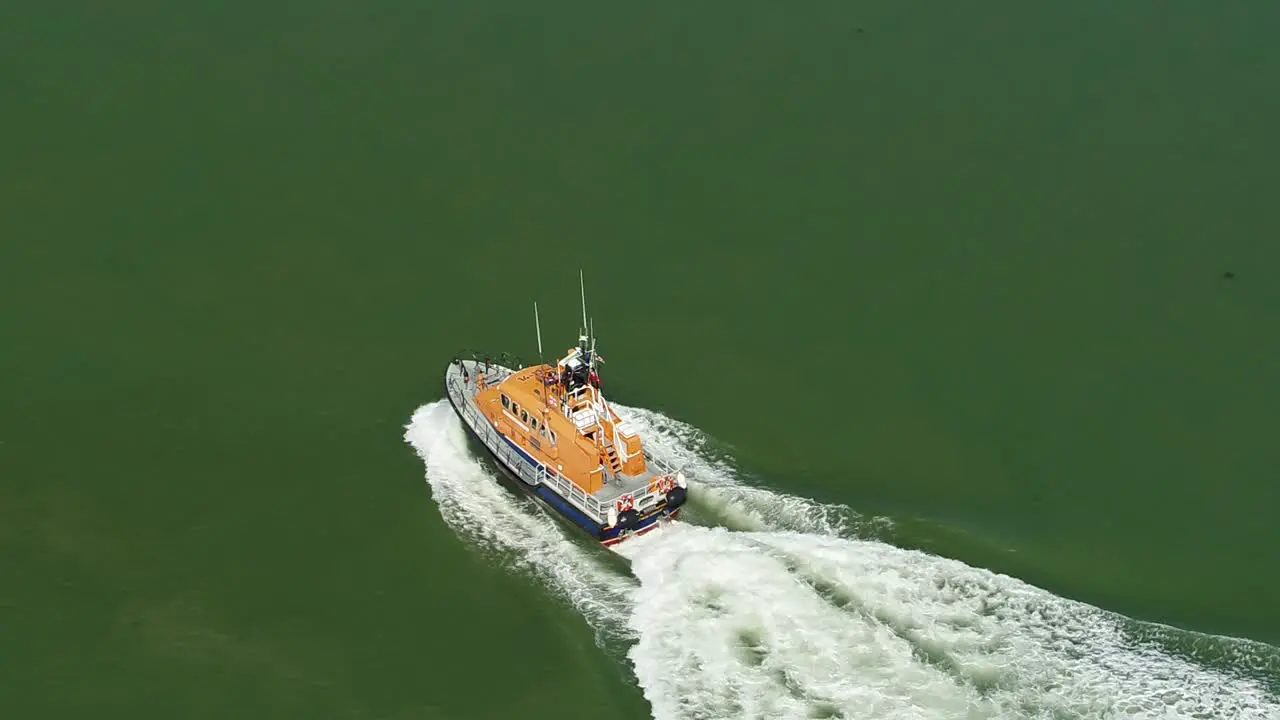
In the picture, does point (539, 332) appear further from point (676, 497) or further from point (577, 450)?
point (676, 497)

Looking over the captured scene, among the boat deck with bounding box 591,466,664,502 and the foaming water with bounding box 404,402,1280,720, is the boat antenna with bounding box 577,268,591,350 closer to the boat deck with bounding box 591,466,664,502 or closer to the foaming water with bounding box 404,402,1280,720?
the boat deck with bounding box 591,466,664,502

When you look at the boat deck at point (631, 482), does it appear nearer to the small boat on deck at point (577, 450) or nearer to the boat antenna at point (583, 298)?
the small boat on deck at point (577, 450)

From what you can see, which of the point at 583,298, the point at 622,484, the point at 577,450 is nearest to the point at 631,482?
the point at 622,484

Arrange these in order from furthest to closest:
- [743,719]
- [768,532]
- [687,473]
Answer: [687,473] → [768,532] → [743,719]

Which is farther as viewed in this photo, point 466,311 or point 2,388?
point 466,311

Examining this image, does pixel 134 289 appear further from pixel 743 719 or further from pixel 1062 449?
pixel 1062 449

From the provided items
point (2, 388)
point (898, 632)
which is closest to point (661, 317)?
point (898, 632)

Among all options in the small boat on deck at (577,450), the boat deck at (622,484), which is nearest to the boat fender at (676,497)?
the small boat on deck at (577,450)
